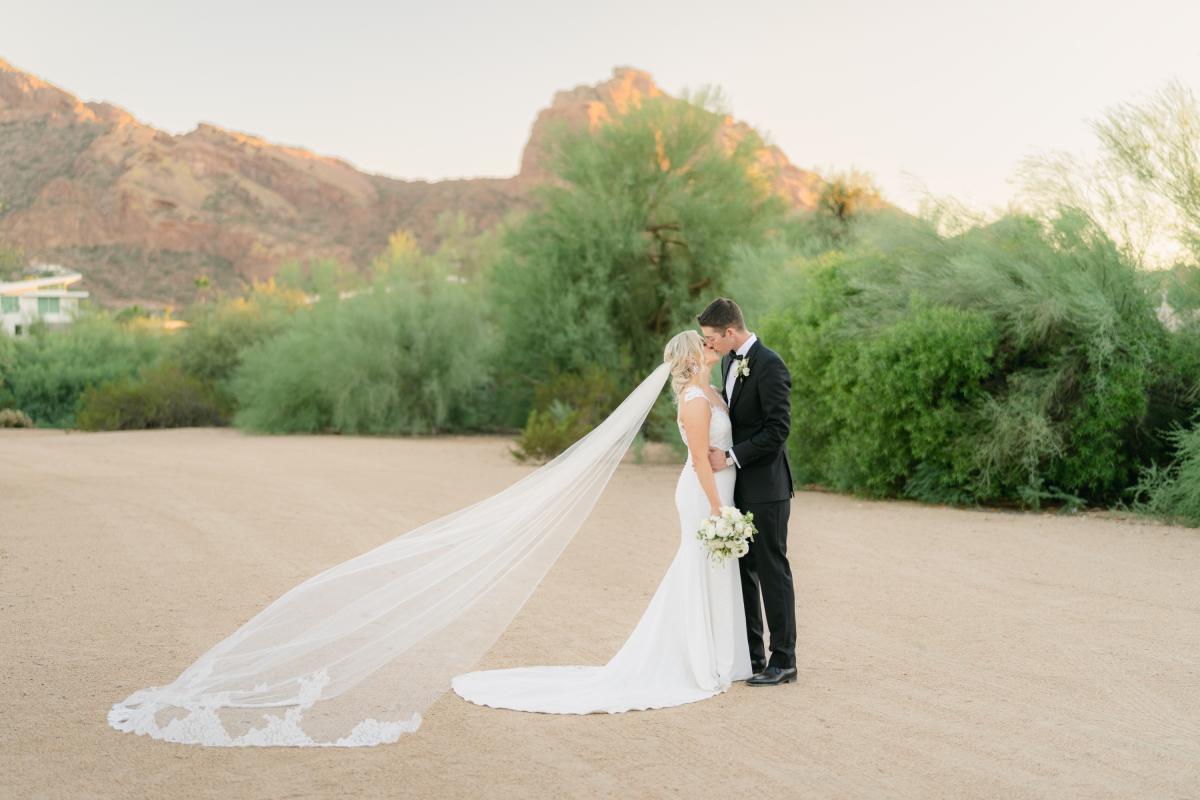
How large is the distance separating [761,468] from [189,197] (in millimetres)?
79438

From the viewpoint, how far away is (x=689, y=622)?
6539mm

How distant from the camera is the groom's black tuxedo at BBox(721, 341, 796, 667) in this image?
21.3ft

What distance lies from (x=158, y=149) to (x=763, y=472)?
83.2m

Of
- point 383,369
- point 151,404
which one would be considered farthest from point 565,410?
point 151,404

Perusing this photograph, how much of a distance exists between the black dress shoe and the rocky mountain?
64.9 meters

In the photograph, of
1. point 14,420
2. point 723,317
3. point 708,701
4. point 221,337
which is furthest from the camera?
point 221,337

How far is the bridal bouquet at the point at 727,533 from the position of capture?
6328mm

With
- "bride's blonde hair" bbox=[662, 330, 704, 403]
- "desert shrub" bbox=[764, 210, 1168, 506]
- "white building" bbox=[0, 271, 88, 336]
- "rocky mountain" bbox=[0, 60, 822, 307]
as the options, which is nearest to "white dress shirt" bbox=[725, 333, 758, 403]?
"bride's blonde hair" bbox=[662, 330, 704, 403]

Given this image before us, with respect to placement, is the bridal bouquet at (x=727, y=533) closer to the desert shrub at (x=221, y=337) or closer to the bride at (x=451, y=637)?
the bride at (x=451, y=637)

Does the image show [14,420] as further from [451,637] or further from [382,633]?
[451,637]

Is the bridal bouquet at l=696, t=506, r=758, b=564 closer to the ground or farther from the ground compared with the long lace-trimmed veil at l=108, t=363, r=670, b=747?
farther from the ground

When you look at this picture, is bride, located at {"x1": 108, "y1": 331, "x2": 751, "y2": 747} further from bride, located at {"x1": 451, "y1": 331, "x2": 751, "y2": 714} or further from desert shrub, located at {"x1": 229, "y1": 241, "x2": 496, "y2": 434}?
desert shrub, located at {"x1": 229, "y1": 241, "x2": 496, "y2": 434}

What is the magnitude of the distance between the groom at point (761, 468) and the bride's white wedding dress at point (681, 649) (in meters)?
0.09

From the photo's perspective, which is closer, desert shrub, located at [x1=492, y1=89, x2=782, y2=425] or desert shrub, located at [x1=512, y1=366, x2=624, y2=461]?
desert shrub, located at [x1=512, y1=366, x2=624, y2=461]
